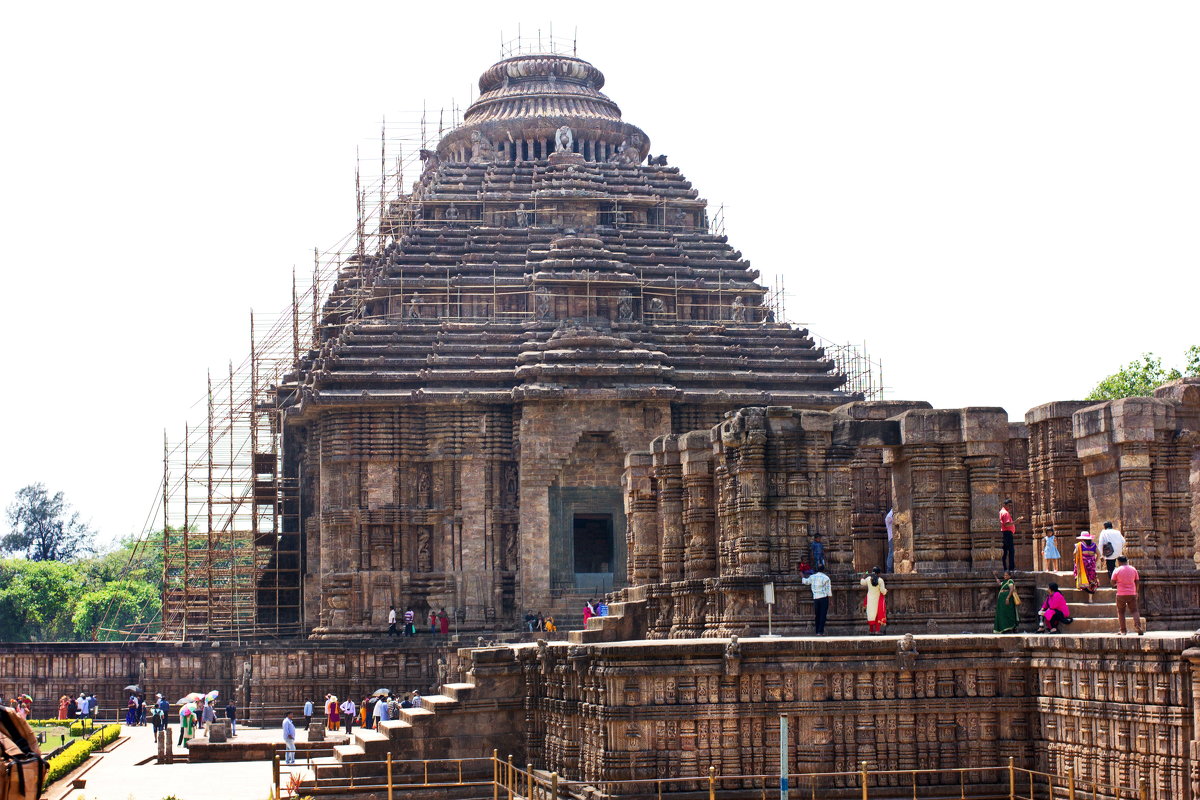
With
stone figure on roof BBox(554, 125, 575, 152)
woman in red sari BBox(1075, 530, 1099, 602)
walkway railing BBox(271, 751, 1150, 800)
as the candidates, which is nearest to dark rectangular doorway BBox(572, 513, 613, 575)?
stone figure on roof BBox(554, 125, 575, 152)

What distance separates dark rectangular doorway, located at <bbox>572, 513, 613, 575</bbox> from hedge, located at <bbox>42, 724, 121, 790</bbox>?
→ 12.6 metres

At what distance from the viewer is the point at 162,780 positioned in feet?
101

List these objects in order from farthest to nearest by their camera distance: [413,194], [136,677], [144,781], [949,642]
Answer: [413,194]
[136,677]
[144,781]
[949,642]

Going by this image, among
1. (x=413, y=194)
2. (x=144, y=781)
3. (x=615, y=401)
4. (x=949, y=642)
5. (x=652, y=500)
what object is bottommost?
(x=144, y=781)

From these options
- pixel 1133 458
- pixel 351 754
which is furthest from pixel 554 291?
pixel 1133 458

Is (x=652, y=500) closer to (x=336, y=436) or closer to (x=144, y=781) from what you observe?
(x=144, y=781)

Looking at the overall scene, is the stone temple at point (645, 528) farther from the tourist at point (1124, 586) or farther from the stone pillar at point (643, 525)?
the tourist at point (1124, 586)

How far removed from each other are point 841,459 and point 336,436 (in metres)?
22.1

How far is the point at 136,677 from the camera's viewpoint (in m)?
43.5

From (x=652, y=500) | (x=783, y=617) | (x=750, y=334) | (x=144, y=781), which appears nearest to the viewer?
(x=783, y=617)

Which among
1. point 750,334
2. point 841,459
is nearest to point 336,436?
point 750,334

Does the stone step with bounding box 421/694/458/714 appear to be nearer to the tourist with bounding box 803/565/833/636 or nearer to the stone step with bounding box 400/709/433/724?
the stone step with bounding box 400/709/433/724

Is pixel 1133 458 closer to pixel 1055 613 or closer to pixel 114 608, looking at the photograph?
pixel 1055 613

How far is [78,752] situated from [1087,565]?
1965 cm
